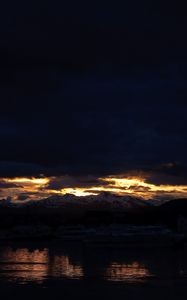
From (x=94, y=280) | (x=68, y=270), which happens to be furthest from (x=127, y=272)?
(x=68, y=270)

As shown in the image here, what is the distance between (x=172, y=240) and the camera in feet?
407

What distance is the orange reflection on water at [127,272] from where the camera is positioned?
184ft

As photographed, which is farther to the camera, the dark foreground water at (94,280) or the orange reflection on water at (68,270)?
the orange reflection on water at (68,270)

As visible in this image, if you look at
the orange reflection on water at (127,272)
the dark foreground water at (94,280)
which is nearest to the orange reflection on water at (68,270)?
the dark foreground water at (94,280)

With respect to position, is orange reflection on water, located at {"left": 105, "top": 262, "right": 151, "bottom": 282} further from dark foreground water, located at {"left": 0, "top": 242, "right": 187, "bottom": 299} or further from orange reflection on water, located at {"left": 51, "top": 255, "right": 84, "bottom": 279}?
orange reflection on water, located at {"left": 51, "top": 255, "right": 84, "bottom": 279}

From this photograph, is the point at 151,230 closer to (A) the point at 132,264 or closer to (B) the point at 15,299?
(A) the point at 132,264

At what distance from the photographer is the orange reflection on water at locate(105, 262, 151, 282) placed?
56.0m

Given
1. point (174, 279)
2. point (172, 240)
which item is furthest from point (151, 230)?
point (174, 279)

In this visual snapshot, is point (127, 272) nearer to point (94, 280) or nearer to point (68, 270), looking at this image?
point (94, 280)

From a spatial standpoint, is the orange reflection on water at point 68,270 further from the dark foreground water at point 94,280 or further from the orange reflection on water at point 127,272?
the orange reflection on water at point 127,272

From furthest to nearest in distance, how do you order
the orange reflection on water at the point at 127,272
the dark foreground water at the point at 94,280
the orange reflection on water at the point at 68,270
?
the orange reflection on water at the point at 68,270
the orange reflection on water at the point at 127,272
the dark foreground water at the point at 94,280

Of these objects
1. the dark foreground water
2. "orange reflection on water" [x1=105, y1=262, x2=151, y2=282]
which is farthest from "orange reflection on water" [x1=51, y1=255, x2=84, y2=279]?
"orange reflection on water" [x1=105, y1=262, x2=151, y2=282]

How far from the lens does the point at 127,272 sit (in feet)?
202

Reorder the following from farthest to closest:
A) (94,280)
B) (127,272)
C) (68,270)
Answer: (68,270) < (127,272) < (94,280)
